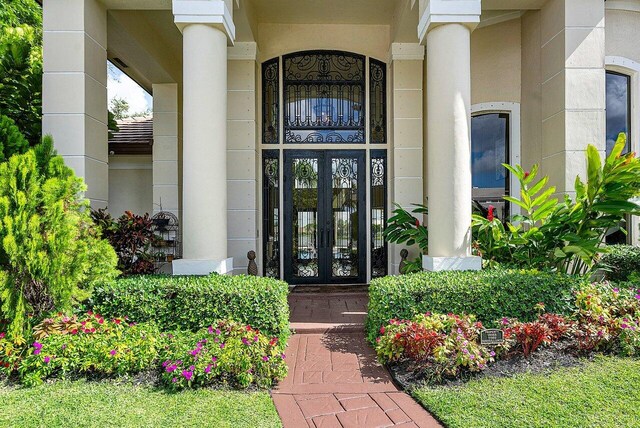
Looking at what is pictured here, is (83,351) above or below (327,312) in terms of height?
above

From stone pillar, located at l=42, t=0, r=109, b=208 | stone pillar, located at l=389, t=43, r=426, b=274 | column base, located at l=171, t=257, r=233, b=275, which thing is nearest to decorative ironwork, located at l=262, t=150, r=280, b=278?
stone pillar, located at l=389, t=43, r=426, b=274

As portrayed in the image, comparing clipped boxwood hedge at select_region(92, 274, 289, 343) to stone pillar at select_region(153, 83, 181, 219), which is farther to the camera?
stone pillar at select_region(153, 83, 181, 219)

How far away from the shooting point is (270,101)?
7.78 m

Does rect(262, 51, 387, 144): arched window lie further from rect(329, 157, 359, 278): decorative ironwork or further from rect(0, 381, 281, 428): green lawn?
rect(0, 381, 281, 428): green lawn

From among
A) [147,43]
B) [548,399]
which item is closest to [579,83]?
[548,399]

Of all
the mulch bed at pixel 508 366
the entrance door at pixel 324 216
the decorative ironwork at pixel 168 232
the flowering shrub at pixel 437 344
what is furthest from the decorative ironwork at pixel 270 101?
the mulch bed at pixel 508 366

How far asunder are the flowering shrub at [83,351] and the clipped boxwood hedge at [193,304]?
305 mm

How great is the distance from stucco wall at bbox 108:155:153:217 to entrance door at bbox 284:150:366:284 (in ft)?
15.2

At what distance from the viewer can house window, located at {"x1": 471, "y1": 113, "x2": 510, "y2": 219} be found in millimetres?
7191

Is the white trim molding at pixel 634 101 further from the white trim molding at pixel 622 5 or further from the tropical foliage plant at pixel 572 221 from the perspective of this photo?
the tropical foliage plant at pixel 572 221

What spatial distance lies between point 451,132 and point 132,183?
838cm

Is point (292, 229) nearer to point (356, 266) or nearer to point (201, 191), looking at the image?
point (356, 266)

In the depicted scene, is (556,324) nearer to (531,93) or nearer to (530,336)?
(530,336)

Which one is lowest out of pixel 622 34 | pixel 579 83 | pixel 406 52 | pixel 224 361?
pixel 224 361
